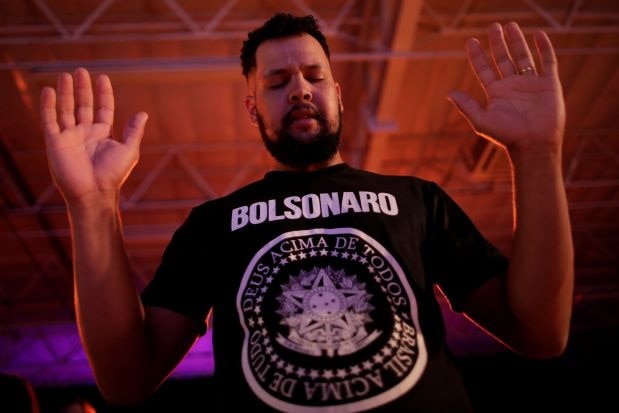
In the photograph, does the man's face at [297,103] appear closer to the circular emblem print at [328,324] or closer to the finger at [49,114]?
the circular emblem print at [328,324]

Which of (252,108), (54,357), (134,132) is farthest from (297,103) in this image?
(54,357)

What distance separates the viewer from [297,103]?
4.30 ft

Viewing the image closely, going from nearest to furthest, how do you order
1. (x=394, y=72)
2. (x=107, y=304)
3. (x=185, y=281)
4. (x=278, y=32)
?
1. (x=107, y=304)
2. (x=185, y=281)
3. (x=278, y=32)
4. (x=394, y=72)

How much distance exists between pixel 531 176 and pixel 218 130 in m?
3.90

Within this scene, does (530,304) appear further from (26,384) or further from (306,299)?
(26,384)

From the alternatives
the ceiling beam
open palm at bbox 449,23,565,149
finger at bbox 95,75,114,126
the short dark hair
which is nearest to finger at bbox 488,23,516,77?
open palm at bbox 449,23,565,149

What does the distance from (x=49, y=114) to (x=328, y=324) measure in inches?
33.2

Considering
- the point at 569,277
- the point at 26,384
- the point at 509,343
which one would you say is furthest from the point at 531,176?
the point at 26,384

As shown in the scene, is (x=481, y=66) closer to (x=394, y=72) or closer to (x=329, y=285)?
(x=329, y=285)

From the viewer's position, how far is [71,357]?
6.11 metres

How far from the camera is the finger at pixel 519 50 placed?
1106 mm

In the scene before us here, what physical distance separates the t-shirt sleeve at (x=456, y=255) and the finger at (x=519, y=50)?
41 cm

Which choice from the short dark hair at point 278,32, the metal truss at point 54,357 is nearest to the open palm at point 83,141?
the short dark hair at point 278,32

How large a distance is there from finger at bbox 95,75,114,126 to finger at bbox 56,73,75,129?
0.21 feet
